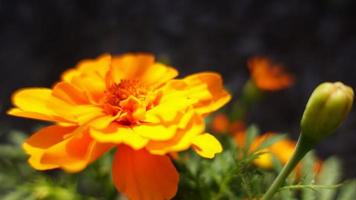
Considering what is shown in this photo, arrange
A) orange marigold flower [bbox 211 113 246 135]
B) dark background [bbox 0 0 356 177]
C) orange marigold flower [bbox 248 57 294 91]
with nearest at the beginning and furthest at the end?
orange marigold flower [bbox 211 113 246 135] → orange marigold flower [bbox 248 57 294 91] → dark background [bbox 0 0 356 177]

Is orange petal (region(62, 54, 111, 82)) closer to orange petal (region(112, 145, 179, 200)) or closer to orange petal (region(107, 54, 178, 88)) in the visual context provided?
orange petal (region(107, 54, 178, 88))

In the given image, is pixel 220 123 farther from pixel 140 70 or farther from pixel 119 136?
pixel 119 136

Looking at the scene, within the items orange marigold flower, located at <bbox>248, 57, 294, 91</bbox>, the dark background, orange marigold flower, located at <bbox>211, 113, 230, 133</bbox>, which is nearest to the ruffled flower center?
orange marigold flower, located at <bbox>211, 113, 230, 133</bbox>

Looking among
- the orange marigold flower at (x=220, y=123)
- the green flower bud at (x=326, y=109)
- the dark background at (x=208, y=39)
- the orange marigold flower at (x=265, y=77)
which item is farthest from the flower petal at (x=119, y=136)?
the dark background at (x=208, y=39)

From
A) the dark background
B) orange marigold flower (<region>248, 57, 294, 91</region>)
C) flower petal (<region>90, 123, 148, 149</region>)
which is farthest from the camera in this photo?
the dark background

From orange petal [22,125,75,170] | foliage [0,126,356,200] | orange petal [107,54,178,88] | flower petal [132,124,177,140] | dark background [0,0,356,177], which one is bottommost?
dark background [0,0,356,177]

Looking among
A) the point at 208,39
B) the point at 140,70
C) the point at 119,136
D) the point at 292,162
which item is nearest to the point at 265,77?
the point at 140,70
